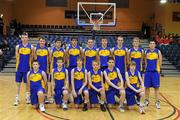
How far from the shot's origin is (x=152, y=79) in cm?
825

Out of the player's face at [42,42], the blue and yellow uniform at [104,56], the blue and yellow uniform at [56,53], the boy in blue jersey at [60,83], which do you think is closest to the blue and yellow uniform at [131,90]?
the blue and yellow uniform at [104,56]

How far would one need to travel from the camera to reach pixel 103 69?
863 centimetres

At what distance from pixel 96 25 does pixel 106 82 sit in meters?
10.8

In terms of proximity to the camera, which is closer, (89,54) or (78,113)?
(78,113)

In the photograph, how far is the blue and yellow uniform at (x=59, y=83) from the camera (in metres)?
7.95

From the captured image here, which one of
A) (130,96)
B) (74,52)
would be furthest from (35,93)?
(130,96)

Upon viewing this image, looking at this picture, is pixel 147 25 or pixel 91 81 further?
pixel 147 25

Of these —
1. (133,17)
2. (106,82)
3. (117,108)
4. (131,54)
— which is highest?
(133,17)

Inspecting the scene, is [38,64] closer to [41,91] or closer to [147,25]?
[41,91]

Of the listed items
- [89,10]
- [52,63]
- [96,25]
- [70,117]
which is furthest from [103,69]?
[89,10]

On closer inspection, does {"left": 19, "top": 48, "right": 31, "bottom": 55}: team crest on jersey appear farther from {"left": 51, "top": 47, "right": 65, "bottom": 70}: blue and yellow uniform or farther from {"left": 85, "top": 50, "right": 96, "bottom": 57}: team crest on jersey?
{"left": 85, "top": 50, "right": 96, "bottom": 57}: team crest on jersey

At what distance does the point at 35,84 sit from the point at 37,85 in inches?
2.0

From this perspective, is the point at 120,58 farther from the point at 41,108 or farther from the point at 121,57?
the point at 41,108

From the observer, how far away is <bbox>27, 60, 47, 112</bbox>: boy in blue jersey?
771 centimetres
